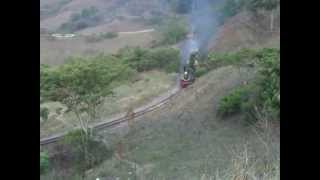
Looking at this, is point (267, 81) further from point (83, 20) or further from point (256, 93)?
point (83, 20)

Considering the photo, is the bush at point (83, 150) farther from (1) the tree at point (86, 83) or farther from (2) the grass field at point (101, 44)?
(2) the grass field at point (101, 44)

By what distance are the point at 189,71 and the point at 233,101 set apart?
0.20 meters

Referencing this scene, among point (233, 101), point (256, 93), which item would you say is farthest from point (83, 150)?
point (256, 93)

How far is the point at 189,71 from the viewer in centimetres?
158

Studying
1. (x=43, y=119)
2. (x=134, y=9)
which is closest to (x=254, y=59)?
(x=134, y=9)

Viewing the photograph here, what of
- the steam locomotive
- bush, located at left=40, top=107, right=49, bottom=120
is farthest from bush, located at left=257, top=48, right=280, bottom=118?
bush, located at left=40, top=107, right=49, bottom=120

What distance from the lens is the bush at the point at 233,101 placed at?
5.17 ft

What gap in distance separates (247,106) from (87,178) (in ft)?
2.17

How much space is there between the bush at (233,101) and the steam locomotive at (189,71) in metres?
0.14

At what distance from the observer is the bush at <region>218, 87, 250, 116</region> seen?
158 cm

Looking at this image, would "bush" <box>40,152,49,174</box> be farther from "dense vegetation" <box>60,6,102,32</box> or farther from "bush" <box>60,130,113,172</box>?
"dense vegetation" <box>60,6,102,32</box>

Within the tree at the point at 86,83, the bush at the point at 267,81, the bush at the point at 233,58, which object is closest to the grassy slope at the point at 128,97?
the tree at the point at 86,83

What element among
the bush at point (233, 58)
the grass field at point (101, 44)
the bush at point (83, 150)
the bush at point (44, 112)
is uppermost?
the grass field at point (101, 44)
